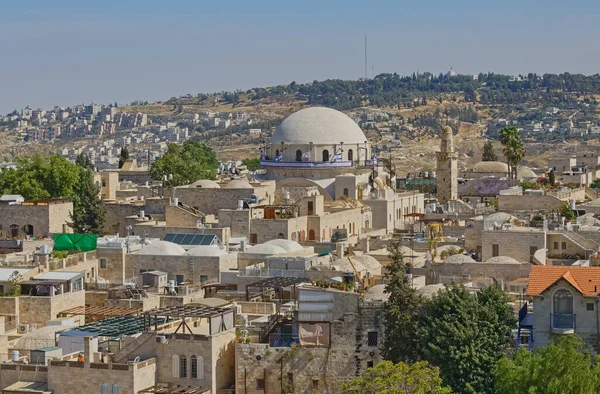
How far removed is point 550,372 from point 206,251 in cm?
1834

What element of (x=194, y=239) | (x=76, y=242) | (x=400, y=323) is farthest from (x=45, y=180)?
(x=400, y=323)

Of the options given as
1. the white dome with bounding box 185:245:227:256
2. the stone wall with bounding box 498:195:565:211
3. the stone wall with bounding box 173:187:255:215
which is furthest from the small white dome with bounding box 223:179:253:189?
the white dome with bounding box 185:245:227:256

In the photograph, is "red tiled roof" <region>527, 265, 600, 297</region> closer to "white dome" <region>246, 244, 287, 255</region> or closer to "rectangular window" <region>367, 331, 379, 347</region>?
"rectangular window" <region>367, 331, 379, 347</region>

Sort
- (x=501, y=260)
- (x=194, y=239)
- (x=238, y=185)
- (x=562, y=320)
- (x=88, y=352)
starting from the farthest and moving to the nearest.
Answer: (x=238, y=185) < (x=194, y=239) < (x=501, y=260) < (x=88, y=352) < (x=562, y=320)

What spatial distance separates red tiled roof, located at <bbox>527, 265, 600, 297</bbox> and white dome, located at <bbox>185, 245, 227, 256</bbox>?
15221mm

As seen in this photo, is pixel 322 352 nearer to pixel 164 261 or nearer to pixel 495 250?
pixel 164 261

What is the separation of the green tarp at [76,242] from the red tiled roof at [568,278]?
2015 cm

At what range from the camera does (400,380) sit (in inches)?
1089

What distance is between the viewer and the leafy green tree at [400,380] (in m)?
27.5

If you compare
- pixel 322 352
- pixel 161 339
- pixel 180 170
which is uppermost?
pixel 180 170

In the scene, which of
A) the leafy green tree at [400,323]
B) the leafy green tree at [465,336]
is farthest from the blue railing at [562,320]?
the leafy green tree at [400,323]

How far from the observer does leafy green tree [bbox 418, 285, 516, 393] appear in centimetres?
2881

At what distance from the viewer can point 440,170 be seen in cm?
7325

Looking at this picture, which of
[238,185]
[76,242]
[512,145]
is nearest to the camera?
[76,242]
